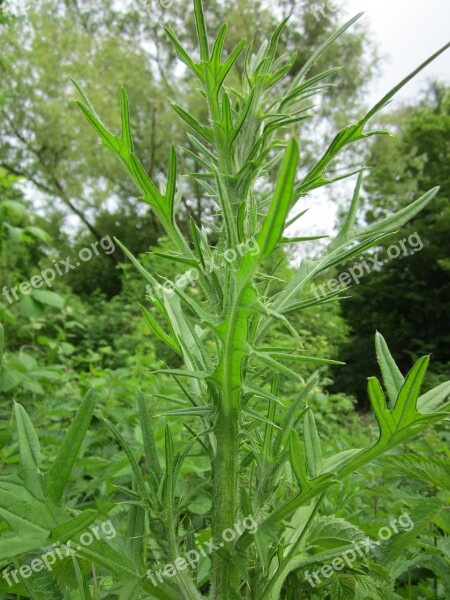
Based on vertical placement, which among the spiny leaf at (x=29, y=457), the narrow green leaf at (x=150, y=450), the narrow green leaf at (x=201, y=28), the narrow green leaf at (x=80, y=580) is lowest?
the narrow green leaf at (x=80, y=580)

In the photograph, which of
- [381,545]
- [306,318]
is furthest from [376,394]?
[306,318]

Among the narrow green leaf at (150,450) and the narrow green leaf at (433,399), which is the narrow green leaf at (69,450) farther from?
the narrow green leaf at (433,399)

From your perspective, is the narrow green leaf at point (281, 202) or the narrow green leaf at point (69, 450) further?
the narrow green leaf at point (69, 450)

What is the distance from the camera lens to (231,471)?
52 cm

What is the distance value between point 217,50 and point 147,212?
10.9 meters

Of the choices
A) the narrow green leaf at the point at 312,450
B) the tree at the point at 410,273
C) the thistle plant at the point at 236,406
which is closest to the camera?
the thistle plant at the point at 236,406

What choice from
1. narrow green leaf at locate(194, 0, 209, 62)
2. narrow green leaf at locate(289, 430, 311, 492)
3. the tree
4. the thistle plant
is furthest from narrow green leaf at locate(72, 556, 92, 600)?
the tree

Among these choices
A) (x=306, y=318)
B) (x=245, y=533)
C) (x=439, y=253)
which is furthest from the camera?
(x=439, y=253)

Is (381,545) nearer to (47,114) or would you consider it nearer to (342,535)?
(342,535)

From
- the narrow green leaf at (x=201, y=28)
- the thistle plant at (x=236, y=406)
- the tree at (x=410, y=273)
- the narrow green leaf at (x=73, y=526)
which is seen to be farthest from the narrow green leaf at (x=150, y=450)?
the tree at (x=410, y=273)

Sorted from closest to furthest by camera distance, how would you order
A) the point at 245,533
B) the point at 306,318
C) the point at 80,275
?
the point at 245,533 < the point at 306,318 < the point at 80,275

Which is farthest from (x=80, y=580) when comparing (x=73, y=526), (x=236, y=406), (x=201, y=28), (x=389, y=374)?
(x=201, y=28)

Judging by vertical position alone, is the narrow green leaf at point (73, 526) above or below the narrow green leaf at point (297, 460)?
above

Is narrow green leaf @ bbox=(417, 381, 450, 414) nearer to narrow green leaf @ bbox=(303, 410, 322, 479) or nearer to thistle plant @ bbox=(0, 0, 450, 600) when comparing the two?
thistle plant @ bbox=(0, 0, 450, 600)
